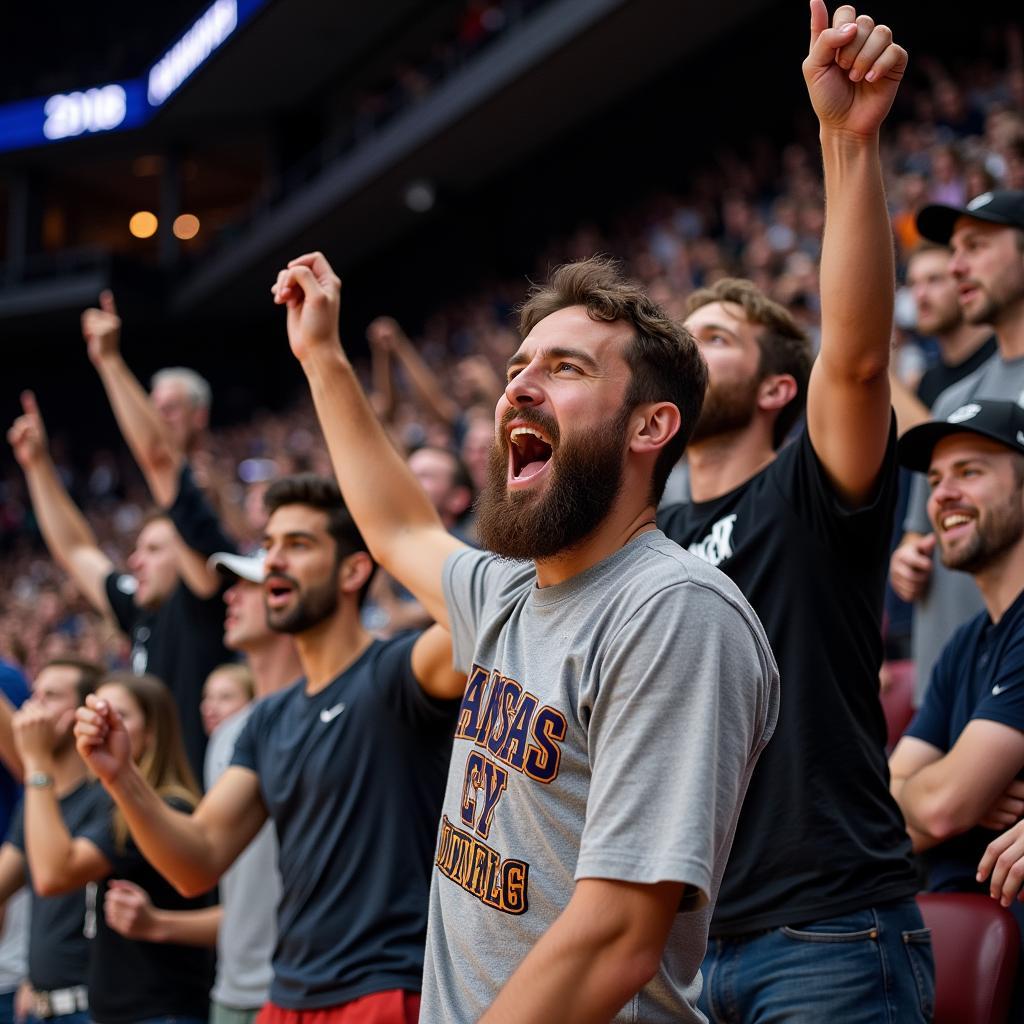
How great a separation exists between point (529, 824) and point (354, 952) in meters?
1.13

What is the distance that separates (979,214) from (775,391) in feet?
3.53

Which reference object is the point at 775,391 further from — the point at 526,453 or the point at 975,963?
the point at 975,963

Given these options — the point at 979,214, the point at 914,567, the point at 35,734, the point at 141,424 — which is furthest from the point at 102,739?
the point at 979,214

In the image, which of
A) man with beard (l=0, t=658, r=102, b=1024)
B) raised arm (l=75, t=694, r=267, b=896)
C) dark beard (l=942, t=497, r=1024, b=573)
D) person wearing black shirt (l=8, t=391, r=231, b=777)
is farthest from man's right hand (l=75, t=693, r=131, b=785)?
person wearing black shirt (l=8, t=391, r=231, b=777)

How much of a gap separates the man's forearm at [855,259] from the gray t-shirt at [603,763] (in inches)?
19.8

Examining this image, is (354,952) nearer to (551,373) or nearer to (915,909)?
(915,909)

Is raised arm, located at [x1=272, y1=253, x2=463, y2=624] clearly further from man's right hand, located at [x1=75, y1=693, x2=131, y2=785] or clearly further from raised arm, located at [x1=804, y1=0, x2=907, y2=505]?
raised arm, located at [x1=804, y1=0, x2=907, y2=505]

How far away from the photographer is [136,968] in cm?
349

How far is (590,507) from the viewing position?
175cm

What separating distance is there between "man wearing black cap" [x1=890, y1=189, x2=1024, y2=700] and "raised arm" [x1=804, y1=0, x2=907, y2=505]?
1.15m

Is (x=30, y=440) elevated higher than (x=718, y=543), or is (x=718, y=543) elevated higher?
(x=30, y=440)

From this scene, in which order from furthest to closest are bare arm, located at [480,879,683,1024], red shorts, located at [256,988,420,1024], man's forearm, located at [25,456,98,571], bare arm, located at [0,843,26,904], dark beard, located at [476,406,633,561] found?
1. man's forearm, located at [25,456,98,571]
2. bare arm, located at [0,843,26,904]
3. red shorts, located at [256,988,420,1024]
4. dark beard, located at [476,406,633,561]
5. bare arm, located at [480,879,683,1024]

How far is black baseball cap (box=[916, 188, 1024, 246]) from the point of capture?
10.8 feet

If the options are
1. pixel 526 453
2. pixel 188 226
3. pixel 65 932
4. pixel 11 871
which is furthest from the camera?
pixel 188 226
